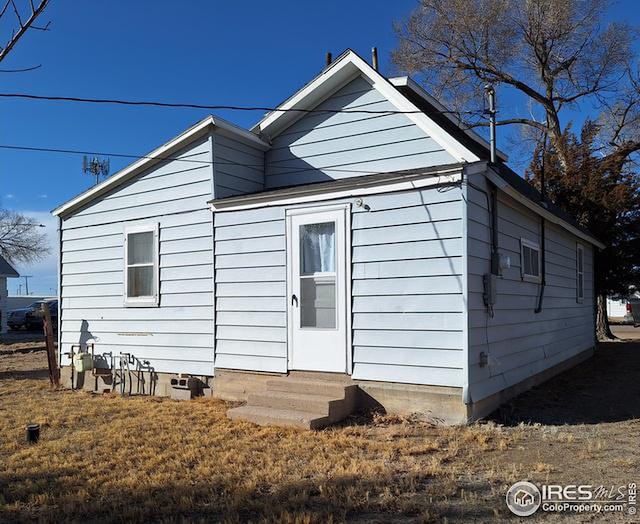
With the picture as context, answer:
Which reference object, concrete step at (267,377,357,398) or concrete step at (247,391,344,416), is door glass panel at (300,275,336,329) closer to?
concrete step at (267,377,357,398)

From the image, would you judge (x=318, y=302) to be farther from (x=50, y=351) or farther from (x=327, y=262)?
(x=50, y=351)

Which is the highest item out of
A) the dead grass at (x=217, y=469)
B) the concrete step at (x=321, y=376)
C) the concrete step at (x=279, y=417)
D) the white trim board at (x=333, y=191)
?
the white trim board at (x=333, y=191)

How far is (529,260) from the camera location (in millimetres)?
8867

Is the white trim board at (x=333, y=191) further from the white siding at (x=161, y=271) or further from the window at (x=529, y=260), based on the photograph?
the window at (x=529, y=260)

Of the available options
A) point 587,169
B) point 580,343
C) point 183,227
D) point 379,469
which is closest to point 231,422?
point 379,469

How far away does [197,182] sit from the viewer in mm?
8742

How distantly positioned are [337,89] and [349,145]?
0.96m

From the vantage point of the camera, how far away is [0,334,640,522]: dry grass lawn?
4.03 metres

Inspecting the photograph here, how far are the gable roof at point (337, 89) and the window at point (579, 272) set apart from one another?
629 cm

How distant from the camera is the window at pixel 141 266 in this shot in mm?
9258

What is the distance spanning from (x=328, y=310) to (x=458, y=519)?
387 cm

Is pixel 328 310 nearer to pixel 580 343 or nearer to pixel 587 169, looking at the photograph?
pixel 580 343

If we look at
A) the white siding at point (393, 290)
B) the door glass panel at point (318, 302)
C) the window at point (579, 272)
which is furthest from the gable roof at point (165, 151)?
the window at point (579, 272)

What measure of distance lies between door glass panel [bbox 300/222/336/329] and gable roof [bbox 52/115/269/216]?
2.18 metres
